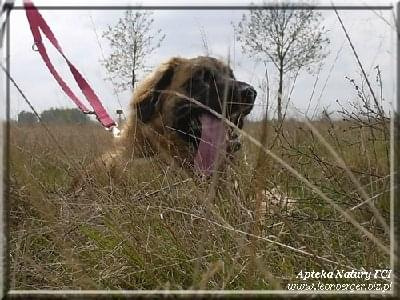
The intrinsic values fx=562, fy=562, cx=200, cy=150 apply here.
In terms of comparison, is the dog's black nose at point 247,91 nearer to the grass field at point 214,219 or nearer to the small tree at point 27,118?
the grass field at point 214,219

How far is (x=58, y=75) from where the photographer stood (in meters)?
2.24

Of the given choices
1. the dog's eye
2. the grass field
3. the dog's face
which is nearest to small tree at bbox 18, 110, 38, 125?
the grass field

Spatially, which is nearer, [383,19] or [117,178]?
[383,19]

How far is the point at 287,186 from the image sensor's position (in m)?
1.93

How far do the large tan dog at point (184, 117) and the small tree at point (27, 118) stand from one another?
0.42 m

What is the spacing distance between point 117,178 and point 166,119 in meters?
0.89

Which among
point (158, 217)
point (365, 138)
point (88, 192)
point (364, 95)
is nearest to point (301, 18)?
point (364, 95)

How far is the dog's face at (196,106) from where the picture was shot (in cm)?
201

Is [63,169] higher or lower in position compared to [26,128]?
lower

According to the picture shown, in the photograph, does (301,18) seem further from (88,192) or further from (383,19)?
(88,192)

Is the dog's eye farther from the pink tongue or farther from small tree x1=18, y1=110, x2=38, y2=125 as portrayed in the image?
small tree x1=18, y1=110, x2=38, y2=125

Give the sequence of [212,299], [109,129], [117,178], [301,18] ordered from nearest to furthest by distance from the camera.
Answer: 1. [212,299]
2. [301,18]
3. [117,178]
4. [109,129]

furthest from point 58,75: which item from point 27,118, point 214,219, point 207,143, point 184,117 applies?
point 214,219

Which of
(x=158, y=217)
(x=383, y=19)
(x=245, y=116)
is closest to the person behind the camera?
(x=383, y=19)
